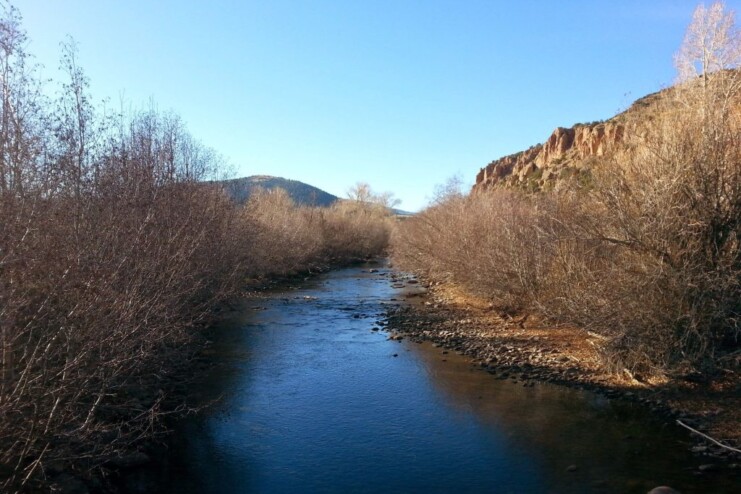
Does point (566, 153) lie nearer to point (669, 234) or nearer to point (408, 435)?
point (669, 234)

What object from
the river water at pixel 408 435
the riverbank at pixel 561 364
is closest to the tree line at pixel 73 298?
the river water at pixel 408 435

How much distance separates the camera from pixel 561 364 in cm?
1218

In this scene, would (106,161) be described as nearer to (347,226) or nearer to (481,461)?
(481,461)

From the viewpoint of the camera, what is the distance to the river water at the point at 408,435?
23.5ft

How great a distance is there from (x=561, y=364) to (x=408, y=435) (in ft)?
16.6

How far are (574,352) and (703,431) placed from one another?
460cm

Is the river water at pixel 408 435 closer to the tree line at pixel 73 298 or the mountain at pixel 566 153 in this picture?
the tree line at pixel 73 298

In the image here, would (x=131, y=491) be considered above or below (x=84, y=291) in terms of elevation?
below

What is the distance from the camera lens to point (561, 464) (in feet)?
24.9

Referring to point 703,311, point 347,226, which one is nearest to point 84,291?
point 703,311

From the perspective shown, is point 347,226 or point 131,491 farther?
point 347,226

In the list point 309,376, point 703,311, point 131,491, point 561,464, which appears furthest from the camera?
point 309,376

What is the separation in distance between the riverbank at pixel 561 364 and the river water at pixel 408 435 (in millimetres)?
402

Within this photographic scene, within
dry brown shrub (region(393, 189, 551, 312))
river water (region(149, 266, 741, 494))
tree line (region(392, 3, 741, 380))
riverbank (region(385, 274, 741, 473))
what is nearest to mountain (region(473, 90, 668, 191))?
tree line (region(392, 3, 741, 380))
